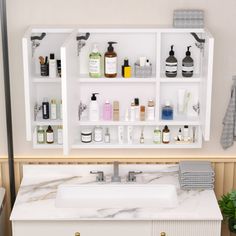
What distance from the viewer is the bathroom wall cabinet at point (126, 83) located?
414 cm

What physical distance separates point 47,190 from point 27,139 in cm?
41

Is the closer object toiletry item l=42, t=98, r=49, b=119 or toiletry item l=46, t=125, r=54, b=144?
toiletry item l=42, t=98, r=49, b=119

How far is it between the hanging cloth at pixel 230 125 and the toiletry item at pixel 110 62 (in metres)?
0.84

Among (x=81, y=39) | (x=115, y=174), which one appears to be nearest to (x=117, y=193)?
(x=115, y=174)

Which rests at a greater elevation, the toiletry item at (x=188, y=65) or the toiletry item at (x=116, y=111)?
the toiletry item at (x=188, y=65)

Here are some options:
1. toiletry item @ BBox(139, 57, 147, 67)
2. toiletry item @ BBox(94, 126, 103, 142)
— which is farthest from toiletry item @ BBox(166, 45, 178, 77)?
toiletry item @ BBox(94, 126, 103, 142)

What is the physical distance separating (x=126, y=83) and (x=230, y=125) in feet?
2.57

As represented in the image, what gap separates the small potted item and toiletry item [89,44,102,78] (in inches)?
47.8

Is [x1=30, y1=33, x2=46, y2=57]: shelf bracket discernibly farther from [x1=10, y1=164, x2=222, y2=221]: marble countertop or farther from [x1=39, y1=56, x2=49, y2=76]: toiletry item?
[x1=10, y1=164, x2=222, y2=221]: marble countertop

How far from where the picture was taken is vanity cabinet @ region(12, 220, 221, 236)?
13.4 ft

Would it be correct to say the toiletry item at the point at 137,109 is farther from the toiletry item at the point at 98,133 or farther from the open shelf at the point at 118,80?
the toiletry item at the point at 98,133

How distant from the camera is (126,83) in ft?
14.5

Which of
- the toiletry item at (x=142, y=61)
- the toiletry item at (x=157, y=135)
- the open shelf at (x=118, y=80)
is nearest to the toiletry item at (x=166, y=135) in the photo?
the toiletry item at (x=157, y=135)

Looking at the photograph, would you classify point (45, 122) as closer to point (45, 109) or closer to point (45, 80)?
point (45, 109)
